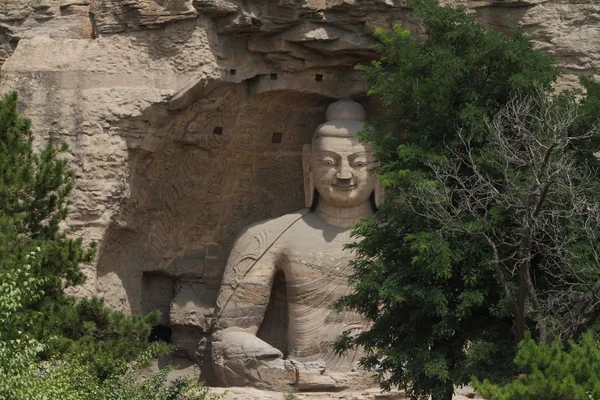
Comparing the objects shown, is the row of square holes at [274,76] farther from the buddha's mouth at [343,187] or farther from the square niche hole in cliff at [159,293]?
the square niche hole in cliff at [159,293]

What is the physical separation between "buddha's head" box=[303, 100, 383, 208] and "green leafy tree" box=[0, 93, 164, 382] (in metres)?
4.64

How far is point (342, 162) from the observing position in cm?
1998

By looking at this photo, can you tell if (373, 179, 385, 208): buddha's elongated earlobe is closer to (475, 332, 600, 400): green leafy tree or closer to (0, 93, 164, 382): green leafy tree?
(0, 93, 164, 382): green leafy tree

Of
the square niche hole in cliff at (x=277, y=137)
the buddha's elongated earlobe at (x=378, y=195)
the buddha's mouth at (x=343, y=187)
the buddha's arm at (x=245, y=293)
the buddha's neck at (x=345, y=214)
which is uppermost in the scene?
the square niche hole in cliff at (x=277, y=137)

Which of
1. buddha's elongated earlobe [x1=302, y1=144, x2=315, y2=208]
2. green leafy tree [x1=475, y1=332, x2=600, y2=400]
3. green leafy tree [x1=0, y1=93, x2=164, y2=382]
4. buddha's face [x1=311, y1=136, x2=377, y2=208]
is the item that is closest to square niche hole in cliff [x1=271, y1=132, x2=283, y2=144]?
buddha's elongated earlobe [x1=302, y1=144, x2=315, y2=208]

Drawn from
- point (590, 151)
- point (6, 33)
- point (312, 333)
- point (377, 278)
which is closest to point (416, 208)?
point (377, 278)

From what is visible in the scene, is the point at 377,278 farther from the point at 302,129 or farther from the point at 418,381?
the point at 302,129

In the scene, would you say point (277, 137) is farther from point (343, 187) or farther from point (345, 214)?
point (345, 214)

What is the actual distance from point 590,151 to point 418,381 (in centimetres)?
285

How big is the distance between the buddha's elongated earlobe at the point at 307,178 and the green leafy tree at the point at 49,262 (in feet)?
15.6

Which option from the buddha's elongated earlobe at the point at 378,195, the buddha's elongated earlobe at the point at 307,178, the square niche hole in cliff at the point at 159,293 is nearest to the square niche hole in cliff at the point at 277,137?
the buddha's elongated earlobe at the point at 307,178

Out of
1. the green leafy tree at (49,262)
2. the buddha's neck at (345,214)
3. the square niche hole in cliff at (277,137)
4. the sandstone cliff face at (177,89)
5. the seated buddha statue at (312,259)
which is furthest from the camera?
the square niche hole in cliff at (277,137)

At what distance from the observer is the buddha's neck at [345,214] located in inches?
797

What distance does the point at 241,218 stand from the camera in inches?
818
